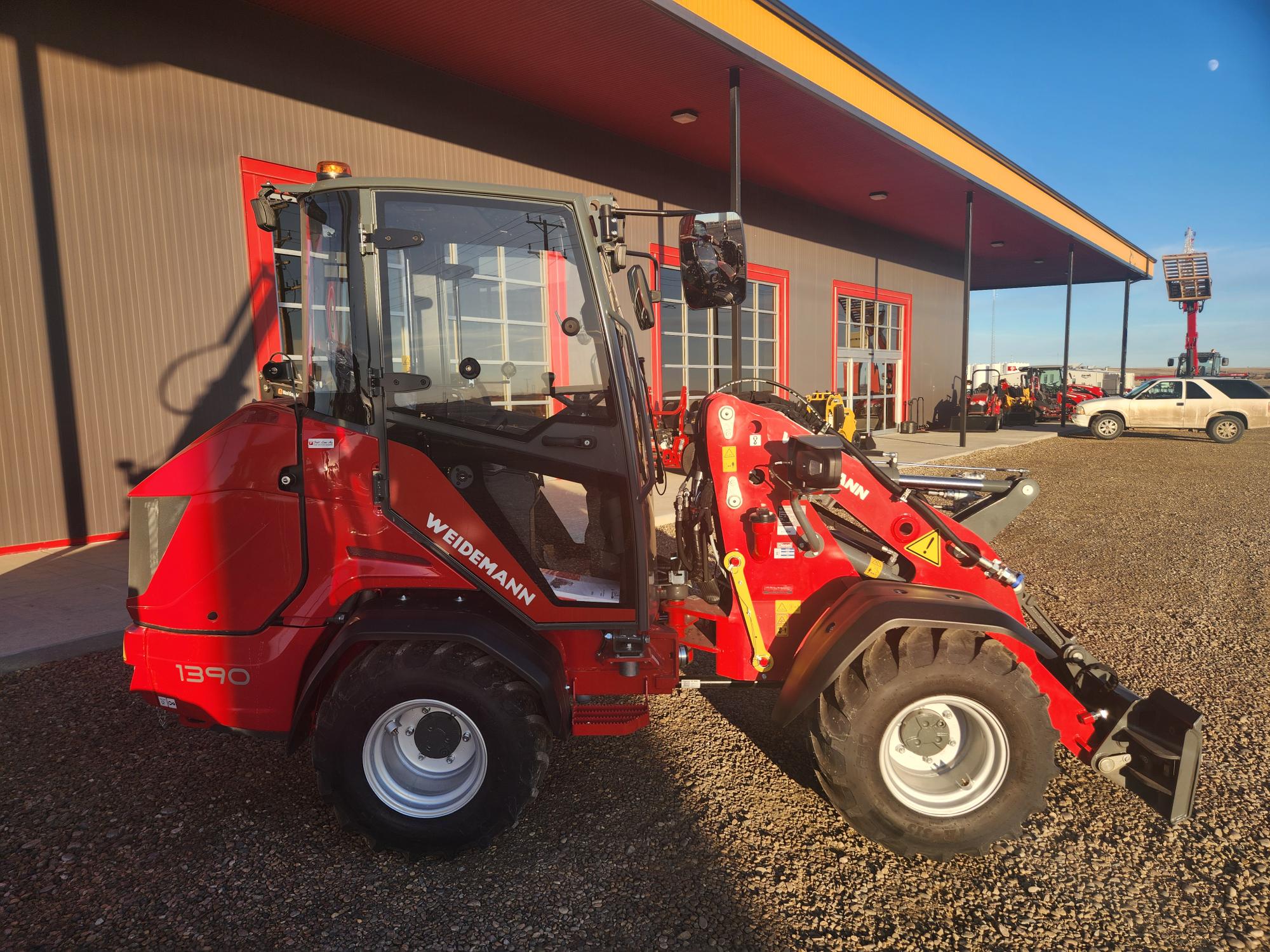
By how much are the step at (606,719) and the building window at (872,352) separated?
1597 centimetres

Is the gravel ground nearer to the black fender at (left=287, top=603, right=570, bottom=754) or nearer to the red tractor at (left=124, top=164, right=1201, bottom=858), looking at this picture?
the red tractor at (left=124, top=164, right=1201, bottom=858)

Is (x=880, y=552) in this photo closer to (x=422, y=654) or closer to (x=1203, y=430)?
(x=422, y=654)

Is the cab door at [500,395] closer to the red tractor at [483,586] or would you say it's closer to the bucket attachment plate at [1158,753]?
the red tractor at [483,586]

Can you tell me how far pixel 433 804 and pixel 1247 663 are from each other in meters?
4.78

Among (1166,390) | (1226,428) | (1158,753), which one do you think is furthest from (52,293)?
(1226,428)

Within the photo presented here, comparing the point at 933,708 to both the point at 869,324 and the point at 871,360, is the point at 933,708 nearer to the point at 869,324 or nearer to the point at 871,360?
the point at 871,360

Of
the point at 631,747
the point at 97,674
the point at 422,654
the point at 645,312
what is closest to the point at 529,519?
the point at 422,654

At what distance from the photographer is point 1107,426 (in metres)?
18.4

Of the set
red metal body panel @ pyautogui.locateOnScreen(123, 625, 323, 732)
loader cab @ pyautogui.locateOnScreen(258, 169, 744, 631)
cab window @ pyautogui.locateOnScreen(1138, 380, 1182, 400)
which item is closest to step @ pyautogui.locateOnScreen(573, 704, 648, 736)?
loader cab @ pyautogui.locateOnScreen(258, 169, 744, 631)

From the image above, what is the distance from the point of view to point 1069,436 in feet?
63.3

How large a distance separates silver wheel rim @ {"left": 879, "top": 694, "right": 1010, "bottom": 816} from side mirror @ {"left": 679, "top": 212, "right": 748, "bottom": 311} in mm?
1706

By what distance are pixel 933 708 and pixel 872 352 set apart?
17.7 m

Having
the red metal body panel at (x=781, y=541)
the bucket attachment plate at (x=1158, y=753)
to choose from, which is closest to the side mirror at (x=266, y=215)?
the red metal body panel at (x=781, y=541)

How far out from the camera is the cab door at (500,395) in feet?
8.70
